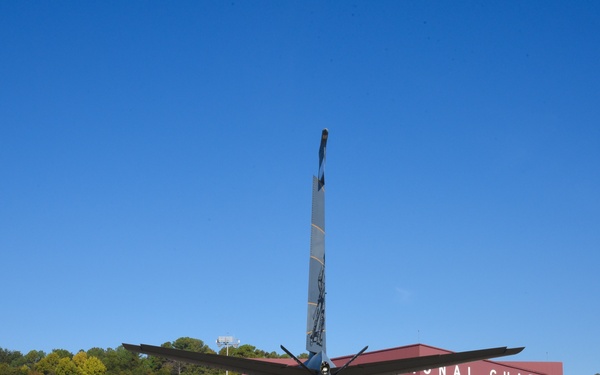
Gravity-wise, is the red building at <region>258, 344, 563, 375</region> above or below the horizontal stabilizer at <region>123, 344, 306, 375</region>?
above

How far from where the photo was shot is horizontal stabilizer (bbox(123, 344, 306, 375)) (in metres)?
23.7

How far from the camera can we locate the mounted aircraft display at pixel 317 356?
78.9 ft

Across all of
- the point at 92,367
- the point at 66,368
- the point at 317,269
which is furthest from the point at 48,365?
the point at 317,269

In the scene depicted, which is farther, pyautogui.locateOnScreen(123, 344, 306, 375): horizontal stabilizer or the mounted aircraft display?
the mounted aircraft display

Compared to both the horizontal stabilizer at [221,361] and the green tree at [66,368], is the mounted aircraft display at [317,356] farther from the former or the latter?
the green tree at [66,368]

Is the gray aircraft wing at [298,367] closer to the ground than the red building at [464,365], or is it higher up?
closer to the ground

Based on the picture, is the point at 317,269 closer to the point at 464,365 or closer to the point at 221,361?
the point at 221,361

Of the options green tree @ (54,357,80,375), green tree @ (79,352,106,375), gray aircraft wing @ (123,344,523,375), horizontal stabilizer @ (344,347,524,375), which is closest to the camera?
gray aircraft wing @ (123,344,523,375)

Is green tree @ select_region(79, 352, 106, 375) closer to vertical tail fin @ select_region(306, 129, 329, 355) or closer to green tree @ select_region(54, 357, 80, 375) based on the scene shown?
green tree @ select_region(54, 357, 80, 375)

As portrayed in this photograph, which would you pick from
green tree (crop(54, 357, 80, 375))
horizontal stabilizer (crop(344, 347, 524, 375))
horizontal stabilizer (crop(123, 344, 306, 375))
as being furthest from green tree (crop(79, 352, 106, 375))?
horizontal stabilizer (crop(344, 347, 524, 375))

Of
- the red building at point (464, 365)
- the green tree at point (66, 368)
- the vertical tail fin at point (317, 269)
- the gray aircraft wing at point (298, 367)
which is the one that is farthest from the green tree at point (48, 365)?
the gray aircraft wing at point (298, 367)

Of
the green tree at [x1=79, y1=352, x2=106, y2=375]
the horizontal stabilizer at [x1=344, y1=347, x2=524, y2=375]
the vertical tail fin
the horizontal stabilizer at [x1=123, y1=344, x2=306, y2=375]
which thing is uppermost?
the green tree at [x1=79, y1=352, x2=106, y2=375]

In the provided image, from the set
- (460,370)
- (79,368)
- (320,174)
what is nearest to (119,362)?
(79,368)

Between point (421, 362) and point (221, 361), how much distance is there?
6.61 m
